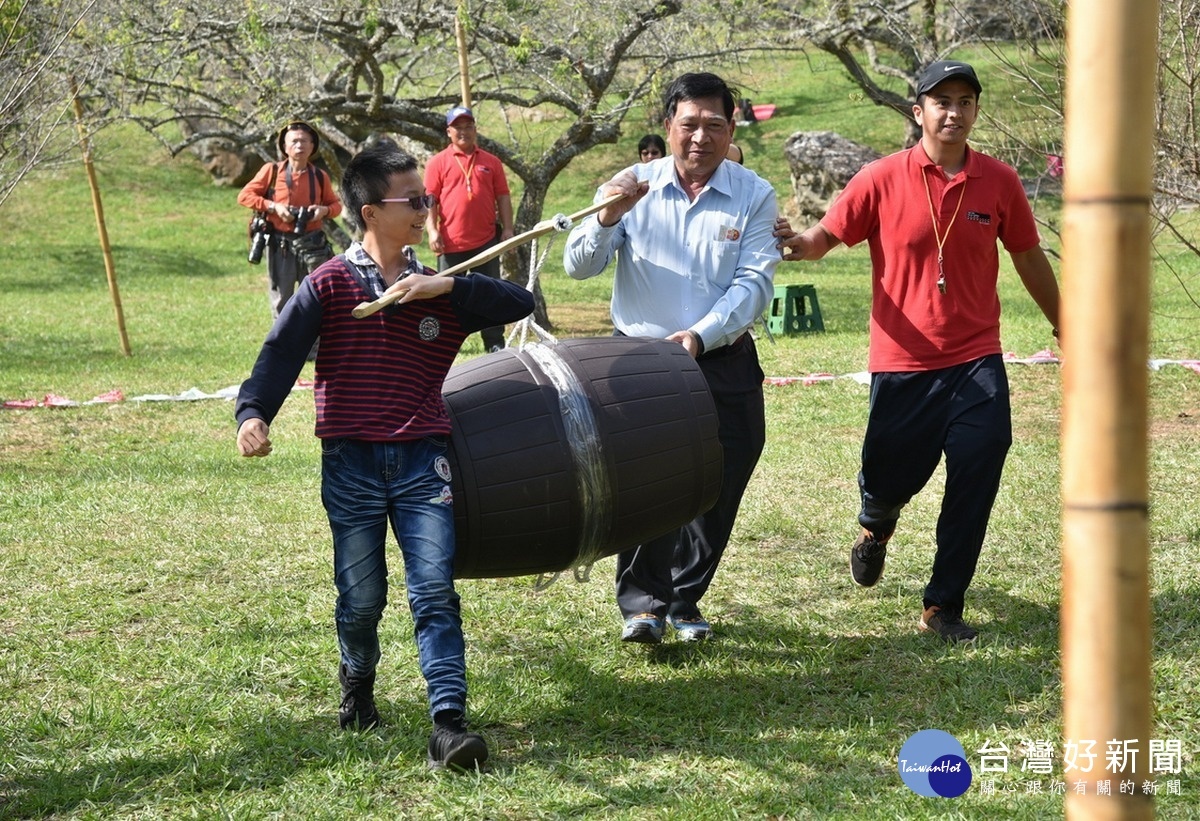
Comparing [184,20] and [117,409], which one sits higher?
[184,20]

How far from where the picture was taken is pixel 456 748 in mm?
3857

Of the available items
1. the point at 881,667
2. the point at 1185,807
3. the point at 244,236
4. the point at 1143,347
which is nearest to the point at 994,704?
the point at 881,667

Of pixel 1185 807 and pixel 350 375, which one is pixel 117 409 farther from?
pixel 1185 807

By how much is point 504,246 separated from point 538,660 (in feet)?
5.15

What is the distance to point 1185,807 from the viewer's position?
139 inches

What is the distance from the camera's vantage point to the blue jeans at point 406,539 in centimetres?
396

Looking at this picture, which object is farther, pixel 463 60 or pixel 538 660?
pixel 463 60

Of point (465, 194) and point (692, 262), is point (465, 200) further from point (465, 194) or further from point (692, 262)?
point (692, 262)

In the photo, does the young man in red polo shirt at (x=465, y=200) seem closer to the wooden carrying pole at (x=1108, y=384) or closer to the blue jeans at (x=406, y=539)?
the blue jeans at (x=406, y=539)

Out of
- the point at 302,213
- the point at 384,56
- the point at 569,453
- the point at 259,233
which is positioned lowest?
the point at 569,453

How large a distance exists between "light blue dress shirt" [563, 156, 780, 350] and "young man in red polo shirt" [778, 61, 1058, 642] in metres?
0.19

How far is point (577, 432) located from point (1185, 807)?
1937 millimetres

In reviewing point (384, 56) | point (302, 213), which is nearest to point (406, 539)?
point (302, 213)

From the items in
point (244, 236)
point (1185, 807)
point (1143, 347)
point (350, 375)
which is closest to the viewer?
point (1143, 347)
